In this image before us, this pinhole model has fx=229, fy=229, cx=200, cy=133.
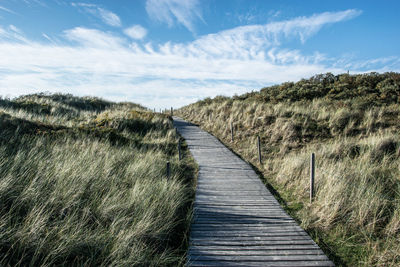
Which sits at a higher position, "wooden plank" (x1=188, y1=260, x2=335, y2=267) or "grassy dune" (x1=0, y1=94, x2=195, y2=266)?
"grassy dune" (x1=0, y1=94, x2=195, y2=266)

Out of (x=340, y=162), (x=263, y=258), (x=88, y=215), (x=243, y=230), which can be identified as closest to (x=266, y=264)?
(x=263, y=258)

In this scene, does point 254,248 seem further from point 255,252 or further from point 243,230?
point 243,230

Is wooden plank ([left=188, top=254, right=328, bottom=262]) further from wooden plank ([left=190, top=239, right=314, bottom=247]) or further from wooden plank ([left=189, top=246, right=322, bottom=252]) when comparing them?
wooden plank ([left=190, top=239, right=314, bottom=247])

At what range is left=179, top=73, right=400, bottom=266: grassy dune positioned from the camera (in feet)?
14.3

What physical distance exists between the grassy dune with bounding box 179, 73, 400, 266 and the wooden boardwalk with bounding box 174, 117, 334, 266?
0.48 metres

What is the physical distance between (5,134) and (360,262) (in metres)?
11.9

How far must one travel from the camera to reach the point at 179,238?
4.45 m

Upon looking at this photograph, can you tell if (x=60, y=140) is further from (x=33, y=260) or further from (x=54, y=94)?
(x=54, y=94)

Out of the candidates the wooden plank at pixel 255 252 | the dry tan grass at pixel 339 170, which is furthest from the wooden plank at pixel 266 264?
the dry tan grass at pixel 339 170

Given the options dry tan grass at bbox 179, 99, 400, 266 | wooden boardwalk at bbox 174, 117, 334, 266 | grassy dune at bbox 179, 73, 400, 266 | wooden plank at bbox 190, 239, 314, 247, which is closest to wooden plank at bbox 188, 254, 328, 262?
wooden boardwalk at bbox 174, 117, 334, 266

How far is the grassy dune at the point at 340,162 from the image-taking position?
435 cm

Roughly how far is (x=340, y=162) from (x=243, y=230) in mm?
4937

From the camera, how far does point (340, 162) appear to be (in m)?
7.55

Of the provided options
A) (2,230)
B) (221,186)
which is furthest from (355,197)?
(2,230)
